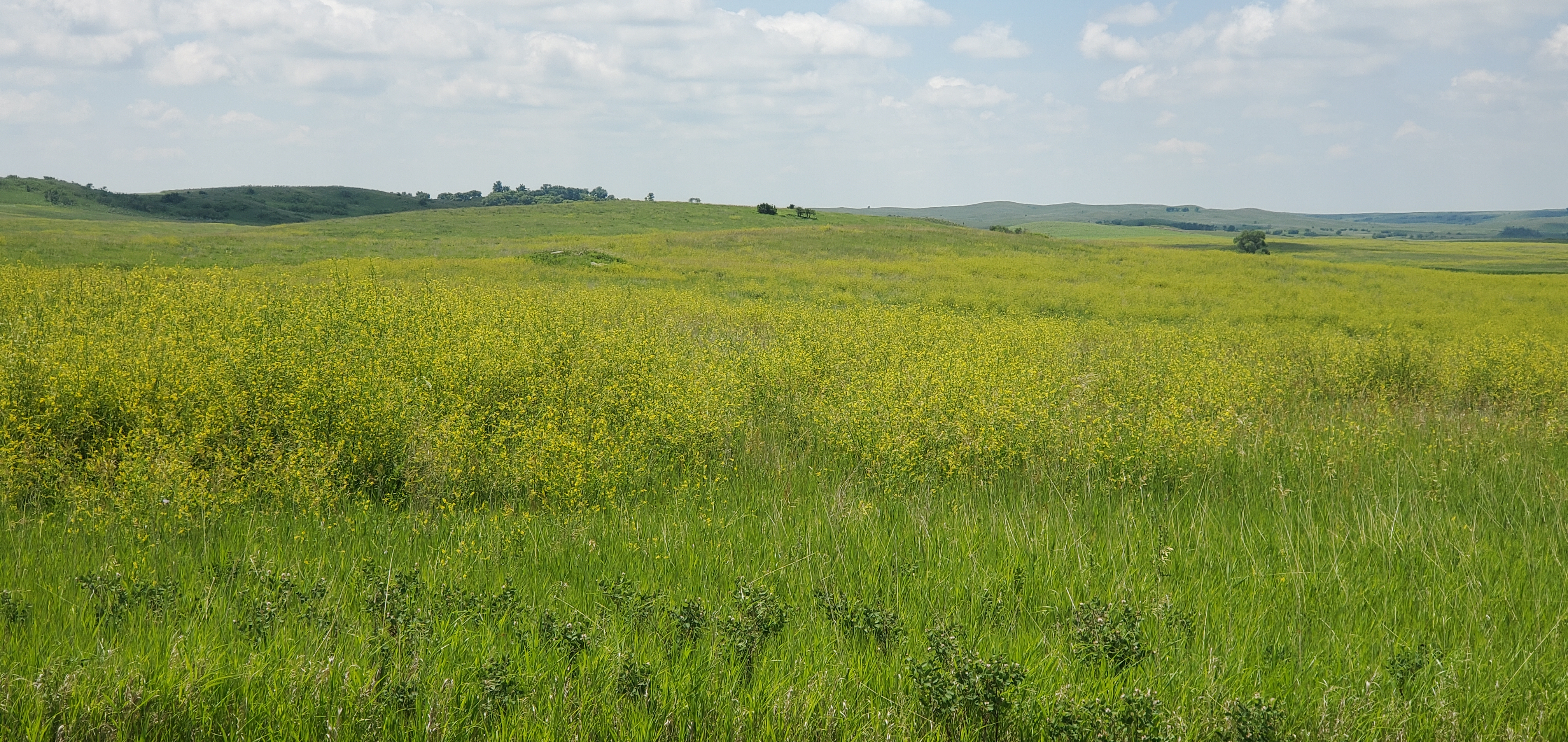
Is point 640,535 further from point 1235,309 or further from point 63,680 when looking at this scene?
point 1235,309

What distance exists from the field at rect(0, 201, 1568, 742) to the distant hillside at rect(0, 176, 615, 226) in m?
90.1

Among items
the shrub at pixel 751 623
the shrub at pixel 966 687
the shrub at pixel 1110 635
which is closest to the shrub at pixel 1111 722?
the shrub at pixel 966 687

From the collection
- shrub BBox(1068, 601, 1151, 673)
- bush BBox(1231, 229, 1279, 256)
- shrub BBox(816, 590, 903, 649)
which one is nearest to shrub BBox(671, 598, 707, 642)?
shrub BBox(816, 590, 903, 649)

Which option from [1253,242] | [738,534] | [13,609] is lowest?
[738,534]

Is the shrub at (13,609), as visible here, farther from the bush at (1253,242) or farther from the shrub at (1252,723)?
the bush at (1253,242)

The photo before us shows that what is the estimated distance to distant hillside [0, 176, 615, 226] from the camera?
9812 centimetres

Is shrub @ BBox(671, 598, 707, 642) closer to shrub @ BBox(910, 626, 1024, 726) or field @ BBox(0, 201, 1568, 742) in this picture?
field @ BBox(0, 201, 1568, 742)

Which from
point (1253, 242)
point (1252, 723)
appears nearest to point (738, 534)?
point (1252, 723)

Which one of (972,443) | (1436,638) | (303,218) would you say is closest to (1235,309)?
(972,443)

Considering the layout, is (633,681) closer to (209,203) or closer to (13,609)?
(13,609)

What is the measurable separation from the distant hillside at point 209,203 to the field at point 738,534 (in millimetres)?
90116

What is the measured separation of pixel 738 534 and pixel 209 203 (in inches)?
5384

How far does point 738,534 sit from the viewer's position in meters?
5.01

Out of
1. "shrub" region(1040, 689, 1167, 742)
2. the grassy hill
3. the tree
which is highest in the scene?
the grassy hill
